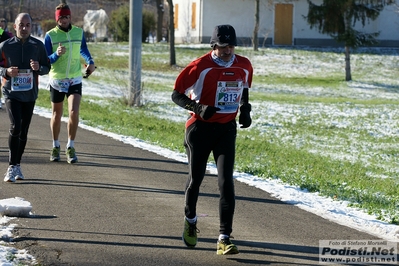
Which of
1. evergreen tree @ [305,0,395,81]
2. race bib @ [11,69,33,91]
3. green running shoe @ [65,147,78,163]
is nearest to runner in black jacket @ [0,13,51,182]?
race bib @ [11,69,33,91]

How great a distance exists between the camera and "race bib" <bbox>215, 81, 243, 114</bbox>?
6.62 meters

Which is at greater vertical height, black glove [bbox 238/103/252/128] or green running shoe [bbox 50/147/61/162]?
black glove [bbox 238/103/252/128]

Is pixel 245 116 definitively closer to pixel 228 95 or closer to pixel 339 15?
pixel 228 95

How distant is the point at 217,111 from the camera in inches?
261

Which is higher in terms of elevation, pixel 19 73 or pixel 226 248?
pixel 19 73

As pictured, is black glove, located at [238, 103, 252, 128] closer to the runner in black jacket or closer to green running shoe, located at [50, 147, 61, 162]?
the runner in black jacket

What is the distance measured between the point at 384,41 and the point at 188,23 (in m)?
13.9

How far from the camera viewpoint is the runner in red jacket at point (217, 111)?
6480 millimetres

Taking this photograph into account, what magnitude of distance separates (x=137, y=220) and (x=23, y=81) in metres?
2.83

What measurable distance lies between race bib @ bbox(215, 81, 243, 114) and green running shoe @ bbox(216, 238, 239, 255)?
1.10m

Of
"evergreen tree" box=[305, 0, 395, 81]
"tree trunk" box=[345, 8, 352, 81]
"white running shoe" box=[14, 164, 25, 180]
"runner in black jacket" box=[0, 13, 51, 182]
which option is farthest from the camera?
"evergreen tree" box=[305, 0, 395, 81]

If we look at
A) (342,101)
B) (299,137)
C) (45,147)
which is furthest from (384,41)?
(45,147)

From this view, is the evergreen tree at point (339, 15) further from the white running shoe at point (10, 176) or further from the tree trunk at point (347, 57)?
the white running shoe at point (10, 176)

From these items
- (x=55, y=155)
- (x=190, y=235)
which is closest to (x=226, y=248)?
(x=190, y=235)
